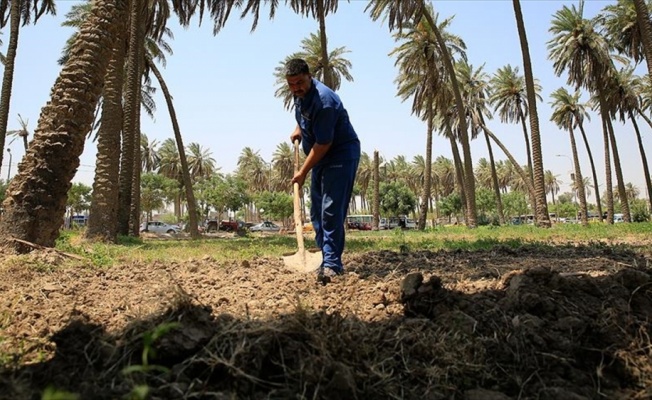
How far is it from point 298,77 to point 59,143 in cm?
384

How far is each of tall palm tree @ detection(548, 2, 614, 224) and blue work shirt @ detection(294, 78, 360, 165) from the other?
2940 cm

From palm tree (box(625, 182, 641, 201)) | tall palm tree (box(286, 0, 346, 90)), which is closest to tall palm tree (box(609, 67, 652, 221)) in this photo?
tall palm tree (box(286, 0, 346, 90))

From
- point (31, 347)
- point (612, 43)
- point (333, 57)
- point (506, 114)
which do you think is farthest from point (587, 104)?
point (31, 347)

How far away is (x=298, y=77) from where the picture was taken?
3.37 meters

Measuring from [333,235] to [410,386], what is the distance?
1.85 metres

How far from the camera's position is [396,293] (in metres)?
2.46

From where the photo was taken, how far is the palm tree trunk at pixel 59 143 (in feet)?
16.8

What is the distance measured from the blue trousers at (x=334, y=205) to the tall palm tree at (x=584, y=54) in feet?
96.7

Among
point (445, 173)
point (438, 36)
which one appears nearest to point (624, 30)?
point (438, 36)

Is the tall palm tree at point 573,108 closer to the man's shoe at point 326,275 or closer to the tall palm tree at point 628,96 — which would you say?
the tall palm tree at point 628,96

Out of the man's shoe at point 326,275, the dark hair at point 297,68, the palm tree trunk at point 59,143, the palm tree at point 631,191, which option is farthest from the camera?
the palm tree at point 631,191

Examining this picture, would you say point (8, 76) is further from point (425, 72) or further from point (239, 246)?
point (425, 72)

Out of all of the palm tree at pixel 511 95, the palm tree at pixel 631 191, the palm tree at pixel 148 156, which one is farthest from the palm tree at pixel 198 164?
the palm tree at pixel 631 191

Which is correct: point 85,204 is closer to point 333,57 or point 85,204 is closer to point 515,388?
point 333,57
